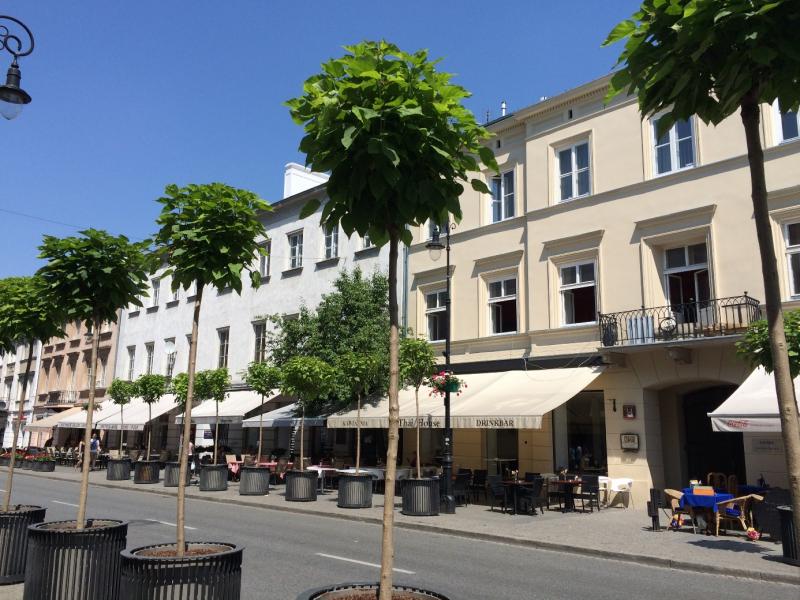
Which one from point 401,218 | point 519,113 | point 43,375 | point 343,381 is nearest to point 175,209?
point 401,218

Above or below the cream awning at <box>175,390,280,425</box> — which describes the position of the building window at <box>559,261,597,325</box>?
above

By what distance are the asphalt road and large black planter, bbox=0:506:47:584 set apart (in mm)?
2623

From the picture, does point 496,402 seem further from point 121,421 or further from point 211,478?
point 121,421

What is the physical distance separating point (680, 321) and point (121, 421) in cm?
2722

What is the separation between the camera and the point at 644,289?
17797 millimetres

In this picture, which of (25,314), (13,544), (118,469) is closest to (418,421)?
(25,314)

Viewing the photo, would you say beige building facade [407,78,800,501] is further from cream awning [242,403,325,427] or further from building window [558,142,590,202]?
cream awning [242,403,325,427]

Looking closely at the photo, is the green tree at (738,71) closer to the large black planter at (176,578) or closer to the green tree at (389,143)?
the green tree at (389,143)

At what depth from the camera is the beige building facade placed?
1617 cm

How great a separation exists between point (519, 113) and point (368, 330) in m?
8.95

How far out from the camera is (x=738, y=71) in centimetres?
408

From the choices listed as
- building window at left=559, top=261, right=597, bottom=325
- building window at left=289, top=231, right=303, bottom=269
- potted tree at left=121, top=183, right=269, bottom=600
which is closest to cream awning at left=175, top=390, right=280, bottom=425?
building window at left=289, top=231, right=303, bottom=269

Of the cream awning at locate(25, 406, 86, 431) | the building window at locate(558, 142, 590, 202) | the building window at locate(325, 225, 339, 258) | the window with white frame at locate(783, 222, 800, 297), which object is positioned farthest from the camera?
the cream awning at locate(25, 406, 86, 431)

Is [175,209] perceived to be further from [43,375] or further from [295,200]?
[43,375]
